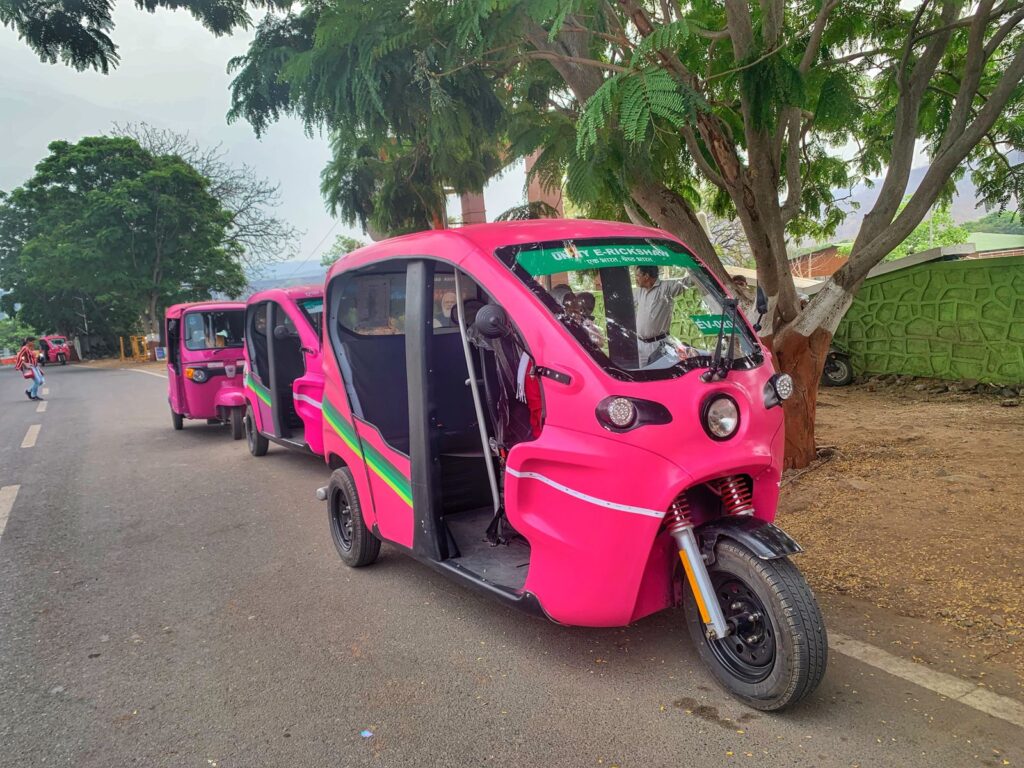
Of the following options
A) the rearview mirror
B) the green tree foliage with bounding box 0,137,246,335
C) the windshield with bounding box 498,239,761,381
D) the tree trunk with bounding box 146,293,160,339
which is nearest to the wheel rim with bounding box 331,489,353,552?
the rearview mirror

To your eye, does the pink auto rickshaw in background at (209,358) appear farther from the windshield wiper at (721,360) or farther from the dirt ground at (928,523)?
the windshield wiper at (721,360)

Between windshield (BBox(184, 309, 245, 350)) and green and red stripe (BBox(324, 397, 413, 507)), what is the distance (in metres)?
6.06

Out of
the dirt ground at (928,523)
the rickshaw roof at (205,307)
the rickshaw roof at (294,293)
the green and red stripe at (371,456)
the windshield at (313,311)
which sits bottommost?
the dirt ground at (928,523)

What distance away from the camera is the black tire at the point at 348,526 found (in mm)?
4738

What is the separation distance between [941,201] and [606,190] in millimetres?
5437

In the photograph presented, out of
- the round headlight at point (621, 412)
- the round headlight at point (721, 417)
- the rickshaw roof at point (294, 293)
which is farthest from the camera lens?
the rickshaw roof at point (294, 293)

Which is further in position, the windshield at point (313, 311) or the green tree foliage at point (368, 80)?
the windshield at point (313, 311)

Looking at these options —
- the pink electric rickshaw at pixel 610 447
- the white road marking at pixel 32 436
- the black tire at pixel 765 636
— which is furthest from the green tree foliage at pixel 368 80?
the white road marking at pixel 32 436

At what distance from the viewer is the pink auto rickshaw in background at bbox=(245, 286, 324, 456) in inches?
279

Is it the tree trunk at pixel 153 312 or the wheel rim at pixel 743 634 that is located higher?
the tree trunk at pixel 153 312

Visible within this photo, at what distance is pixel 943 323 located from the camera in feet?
33.7

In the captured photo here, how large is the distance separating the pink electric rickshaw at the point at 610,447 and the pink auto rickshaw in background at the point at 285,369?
9.96ft

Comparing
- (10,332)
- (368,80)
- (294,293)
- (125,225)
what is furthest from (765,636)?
(10,332)

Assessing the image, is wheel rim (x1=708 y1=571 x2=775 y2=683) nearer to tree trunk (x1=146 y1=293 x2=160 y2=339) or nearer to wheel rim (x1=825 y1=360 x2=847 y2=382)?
wheel rim (x1=825 y1=360 x2=847 y2=382)
